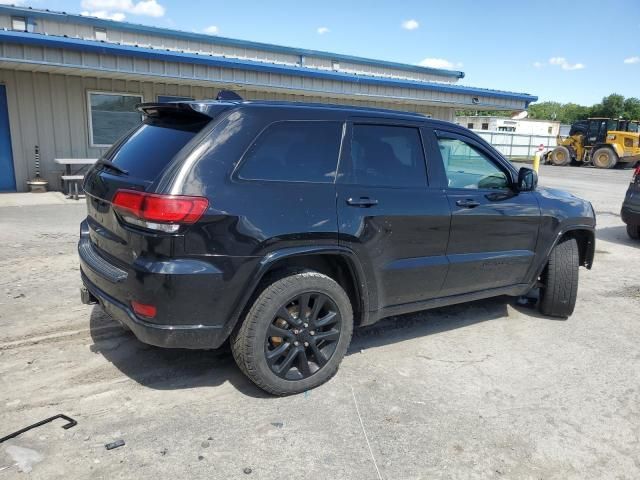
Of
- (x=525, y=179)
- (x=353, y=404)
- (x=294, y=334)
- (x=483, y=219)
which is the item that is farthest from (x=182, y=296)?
(x=525, y=179)

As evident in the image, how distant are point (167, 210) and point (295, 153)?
0.93m

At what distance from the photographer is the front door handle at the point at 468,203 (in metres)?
3.99

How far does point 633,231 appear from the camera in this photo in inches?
358

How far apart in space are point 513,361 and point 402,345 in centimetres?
87

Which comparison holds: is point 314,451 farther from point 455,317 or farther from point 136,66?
point 136,66

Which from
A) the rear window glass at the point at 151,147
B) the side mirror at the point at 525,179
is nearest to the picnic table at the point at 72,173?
the rear window glass at the point at 151,147

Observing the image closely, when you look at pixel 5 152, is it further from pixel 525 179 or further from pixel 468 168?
pixel 525 179

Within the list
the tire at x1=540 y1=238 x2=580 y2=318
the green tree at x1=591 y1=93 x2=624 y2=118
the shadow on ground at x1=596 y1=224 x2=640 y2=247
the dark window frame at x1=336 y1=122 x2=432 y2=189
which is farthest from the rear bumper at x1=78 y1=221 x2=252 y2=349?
the green tree at x1=591 y1=93 x2=624 y2=118

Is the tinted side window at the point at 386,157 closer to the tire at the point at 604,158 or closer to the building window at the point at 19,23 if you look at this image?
the building window at the point at 19,23

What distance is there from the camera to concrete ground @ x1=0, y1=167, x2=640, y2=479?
8.87 ft

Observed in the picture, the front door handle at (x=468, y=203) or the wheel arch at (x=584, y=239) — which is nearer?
the front door handle at (x=468, y=203)

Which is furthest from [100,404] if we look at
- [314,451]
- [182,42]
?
[182,42]

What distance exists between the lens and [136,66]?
11.5m

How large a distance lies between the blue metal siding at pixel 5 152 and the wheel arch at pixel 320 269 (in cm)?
1103
